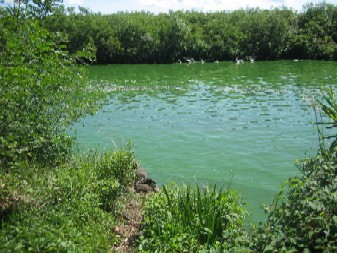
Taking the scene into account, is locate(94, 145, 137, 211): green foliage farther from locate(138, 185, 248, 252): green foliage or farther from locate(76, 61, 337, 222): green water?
locate(76, 61, 337, 222): green water

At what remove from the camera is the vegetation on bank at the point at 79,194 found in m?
4.69

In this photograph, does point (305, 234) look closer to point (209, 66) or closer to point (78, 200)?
point (78, 200)

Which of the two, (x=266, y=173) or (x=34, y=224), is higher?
(x=34, y=224)

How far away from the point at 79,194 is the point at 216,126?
987 cm

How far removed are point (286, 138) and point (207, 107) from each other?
21.9 ft

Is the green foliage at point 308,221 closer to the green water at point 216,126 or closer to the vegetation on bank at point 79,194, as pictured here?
the vegetation on bank at point 79,194

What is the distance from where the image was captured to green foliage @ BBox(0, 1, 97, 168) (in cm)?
648

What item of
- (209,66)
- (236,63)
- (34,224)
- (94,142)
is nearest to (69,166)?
(34,224)

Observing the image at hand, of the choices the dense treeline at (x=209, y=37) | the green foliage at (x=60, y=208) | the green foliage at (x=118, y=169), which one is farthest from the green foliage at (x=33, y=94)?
the dense treeline at (x=209, y=37)

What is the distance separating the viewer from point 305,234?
14.5 feet

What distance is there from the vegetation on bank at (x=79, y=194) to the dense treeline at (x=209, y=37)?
37138 millimetres

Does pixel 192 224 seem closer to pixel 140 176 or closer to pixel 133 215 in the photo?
pixel 133 215

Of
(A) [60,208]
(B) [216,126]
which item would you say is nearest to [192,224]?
(A) [60,208]

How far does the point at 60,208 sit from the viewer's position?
21.4 ft
